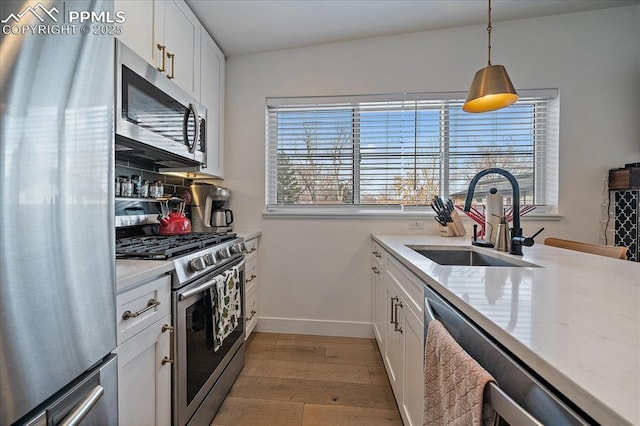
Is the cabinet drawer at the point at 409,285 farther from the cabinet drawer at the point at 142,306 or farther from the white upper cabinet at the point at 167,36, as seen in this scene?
the white upper cabinet at the point at 167,36

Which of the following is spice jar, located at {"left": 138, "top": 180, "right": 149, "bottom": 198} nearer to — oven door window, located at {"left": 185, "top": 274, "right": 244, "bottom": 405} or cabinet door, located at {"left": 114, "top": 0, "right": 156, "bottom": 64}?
cabinet door, located at {"left": 114, "top": 0, "right": 156, "bottom": 64}

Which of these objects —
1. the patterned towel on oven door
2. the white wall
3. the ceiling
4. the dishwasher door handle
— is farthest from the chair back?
the patterned towel on oven door

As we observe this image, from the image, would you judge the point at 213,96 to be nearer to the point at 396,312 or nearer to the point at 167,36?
the point at 167,36

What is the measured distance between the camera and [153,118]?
147cm

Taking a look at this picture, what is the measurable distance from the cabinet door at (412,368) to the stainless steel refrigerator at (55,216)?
A: 3.25 feet

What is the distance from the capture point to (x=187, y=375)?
48.3 inches

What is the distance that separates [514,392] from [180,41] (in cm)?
234

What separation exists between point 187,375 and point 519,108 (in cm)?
312

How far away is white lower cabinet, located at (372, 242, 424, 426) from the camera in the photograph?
110 cm

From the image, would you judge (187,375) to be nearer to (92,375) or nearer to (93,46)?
(92,375)

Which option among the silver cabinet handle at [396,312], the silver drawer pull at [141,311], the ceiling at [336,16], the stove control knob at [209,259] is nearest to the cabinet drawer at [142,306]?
the silver drawer pull at [141,311]

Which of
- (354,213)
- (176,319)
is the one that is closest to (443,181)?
(354,213)

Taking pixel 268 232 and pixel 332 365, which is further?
pixel 268 232

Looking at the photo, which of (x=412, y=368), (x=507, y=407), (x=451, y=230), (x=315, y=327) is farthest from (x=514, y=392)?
(x=315, y=327)
